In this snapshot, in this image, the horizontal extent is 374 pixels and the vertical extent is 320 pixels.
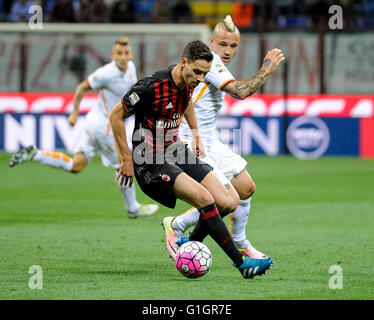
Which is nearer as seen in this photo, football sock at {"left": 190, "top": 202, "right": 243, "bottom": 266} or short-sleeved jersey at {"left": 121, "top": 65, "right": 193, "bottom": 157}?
football sock at {"left": 190, "top": 202, "right": 243, "bottom": 266}

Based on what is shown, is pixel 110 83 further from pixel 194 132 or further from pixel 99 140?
pixel 194 132

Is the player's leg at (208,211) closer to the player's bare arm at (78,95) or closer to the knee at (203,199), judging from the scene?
the knee at (203,199)

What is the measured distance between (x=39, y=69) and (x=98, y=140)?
9.32m

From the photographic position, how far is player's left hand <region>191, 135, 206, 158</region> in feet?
23.5

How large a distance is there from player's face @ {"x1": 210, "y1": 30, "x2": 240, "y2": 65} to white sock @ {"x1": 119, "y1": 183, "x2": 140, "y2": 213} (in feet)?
10.1

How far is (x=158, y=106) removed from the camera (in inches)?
256

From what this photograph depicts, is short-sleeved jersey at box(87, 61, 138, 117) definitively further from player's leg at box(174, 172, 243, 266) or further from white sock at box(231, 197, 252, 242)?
player's leg at box(174, 172, 243, 266)

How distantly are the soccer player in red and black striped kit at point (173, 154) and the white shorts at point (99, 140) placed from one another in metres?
3.79

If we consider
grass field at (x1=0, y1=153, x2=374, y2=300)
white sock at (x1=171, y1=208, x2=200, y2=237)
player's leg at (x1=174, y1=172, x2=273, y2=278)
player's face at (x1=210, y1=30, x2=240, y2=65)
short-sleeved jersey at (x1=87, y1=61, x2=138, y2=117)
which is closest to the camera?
grass field at (x1=0, y1=153, x2=374, y2=300)

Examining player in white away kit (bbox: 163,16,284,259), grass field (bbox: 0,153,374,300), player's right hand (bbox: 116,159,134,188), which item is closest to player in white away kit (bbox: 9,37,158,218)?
grass field (bbox: 0,153,374,300)

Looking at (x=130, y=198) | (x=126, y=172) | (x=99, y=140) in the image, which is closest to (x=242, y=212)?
(x=126, y=172)

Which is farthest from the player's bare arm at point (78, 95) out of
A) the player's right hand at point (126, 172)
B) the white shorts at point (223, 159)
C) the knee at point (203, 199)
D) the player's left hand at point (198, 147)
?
the knee at point (203, 199)

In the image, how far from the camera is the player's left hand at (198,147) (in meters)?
7.16
